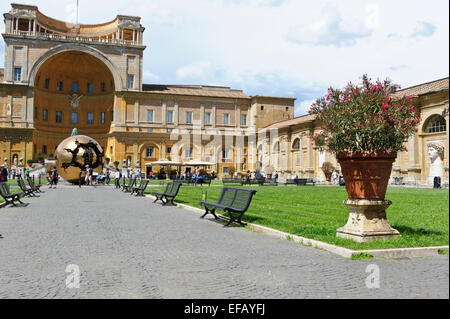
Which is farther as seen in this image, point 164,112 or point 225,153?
point 225,153

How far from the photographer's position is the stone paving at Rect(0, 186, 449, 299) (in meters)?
4.40

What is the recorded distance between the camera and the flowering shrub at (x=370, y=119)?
23.3 feet

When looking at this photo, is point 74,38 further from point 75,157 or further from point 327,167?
point 327,167

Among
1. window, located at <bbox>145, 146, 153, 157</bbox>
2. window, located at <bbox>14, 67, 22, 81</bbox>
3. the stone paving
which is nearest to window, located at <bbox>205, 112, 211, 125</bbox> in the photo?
window, located at <bbox>145, 146, 153, 157</bbox>

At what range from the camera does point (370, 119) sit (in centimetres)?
713

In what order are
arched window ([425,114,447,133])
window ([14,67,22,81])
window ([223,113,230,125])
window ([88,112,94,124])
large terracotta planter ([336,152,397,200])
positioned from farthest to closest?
window ([223,113,230,125]) < window ([88,112,94,124]) < window ([14,67,22,81]) < arched window ([425,114,447,133]) < large terracotta planter ([336,152,397,200])

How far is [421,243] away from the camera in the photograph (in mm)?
6703

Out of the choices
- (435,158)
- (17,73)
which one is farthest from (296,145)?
(17,73)

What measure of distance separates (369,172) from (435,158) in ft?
92.2

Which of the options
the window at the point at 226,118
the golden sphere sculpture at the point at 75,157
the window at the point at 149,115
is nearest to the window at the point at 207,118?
the window at the point at 226,118

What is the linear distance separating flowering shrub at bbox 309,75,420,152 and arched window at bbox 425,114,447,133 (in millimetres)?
26780

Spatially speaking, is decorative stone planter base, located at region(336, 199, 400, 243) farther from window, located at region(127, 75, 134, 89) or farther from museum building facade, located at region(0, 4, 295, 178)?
window, located at region(127, 75, 134, 89)
